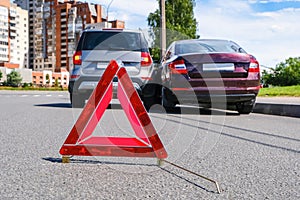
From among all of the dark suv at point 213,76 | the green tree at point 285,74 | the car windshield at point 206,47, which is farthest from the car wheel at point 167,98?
the green tree at point 285,74

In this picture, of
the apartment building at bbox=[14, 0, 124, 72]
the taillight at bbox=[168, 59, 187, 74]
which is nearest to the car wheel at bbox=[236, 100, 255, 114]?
the taillight at bbox=[168, 59, 187, 74]

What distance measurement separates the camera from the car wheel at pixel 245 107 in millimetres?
8148

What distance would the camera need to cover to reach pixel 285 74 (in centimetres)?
7200

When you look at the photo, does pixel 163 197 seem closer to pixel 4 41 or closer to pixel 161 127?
pixel 161 127

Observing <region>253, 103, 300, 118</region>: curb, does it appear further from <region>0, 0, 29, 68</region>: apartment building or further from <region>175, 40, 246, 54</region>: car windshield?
<region>0, 0, 29, 68</region>: apartment building

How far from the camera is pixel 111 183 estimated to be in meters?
2.82

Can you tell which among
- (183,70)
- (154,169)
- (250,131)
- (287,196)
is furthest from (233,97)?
(287,196)

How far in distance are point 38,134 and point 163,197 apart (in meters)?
3.01

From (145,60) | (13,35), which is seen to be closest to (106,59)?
(145,60)

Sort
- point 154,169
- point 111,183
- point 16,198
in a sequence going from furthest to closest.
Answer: point 154,169, point 111,183, point 16,198

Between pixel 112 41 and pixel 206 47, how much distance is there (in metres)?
1.92

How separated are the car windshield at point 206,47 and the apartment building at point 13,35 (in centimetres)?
11749

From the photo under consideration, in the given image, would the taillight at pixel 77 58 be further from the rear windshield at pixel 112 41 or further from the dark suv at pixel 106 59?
the rear windshield at pixel 112 41

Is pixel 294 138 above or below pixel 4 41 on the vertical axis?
below
